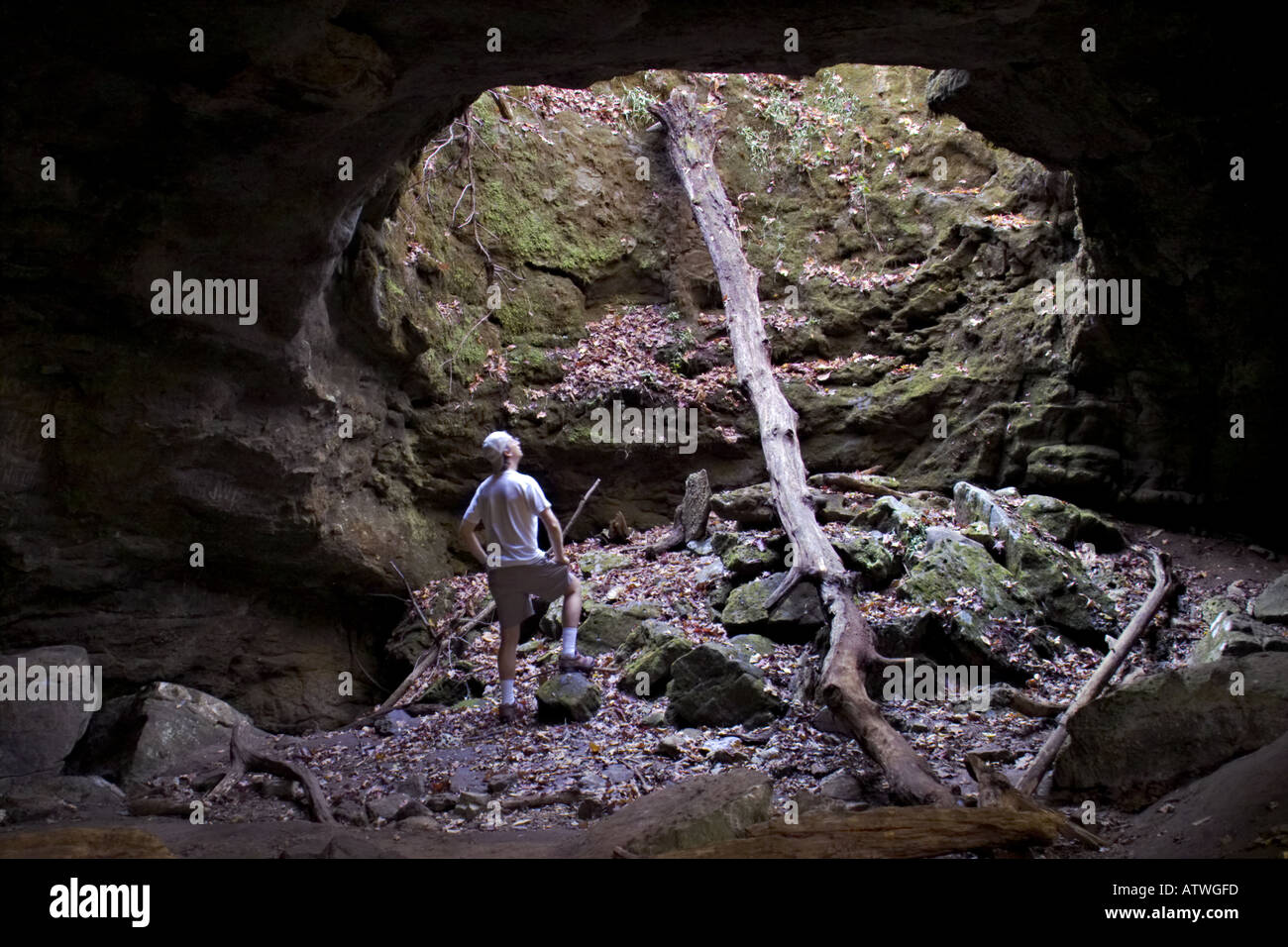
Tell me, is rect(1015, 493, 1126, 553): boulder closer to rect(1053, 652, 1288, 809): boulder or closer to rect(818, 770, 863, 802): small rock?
rect(1053, 652, 1288, 809): boulder

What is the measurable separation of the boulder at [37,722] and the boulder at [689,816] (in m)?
4.93

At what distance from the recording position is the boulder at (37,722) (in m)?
6.39

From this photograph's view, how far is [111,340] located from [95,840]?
4358 millimetres

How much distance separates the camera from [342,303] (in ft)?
27.3

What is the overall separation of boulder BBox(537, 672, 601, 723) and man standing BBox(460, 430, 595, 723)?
0.83 ft

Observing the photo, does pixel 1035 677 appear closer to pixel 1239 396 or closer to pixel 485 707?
pixel 1239 396

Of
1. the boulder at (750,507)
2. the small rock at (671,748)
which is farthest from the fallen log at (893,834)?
the boulder at (750,507)

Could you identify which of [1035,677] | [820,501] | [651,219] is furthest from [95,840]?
[651,219]

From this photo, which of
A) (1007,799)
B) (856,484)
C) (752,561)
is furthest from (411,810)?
(856,484)

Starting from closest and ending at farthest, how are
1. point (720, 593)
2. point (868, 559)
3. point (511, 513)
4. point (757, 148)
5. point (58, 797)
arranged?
1. point (58, 797)
2. point (511, 513)
3. point (868, 559)
4. point (720, 593)
5. point (757, 148)

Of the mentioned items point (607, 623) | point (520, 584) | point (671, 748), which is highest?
point (520, 584)

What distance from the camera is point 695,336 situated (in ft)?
39.7

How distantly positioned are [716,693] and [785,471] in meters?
3.69

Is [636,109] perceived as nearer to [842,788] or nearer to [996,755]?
[996,755]
